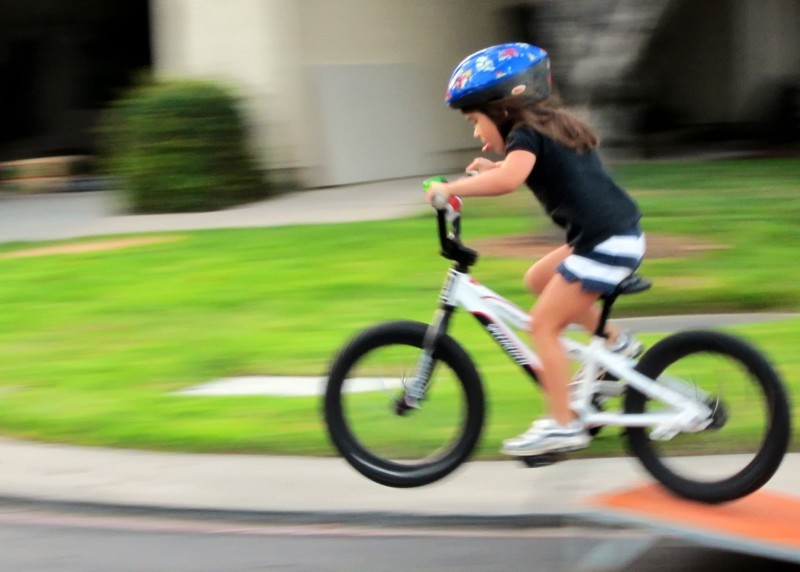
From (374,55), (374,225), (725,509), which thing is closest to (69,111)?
(374,55)

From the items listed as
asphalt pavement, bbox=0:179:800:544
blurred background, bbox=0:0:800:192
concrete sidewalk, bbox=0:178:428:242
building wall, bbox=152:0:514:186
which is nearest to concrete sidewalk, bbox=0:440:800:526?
asphalt pavement, bbox=0:179:800:544

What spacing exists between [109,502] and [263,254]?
5708 millimetres

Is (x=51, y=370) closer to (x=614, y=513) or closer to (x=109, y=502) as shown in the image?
(x=109, y=502)

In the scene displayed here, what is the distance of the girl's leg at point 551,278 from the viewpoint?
196 inches

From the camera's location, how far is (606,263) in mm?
4766

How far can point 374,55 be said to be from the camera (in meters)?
17.3

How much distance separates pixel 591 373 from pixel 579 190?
72cm

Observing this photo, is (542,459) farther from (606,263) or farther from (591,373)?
(606,263)

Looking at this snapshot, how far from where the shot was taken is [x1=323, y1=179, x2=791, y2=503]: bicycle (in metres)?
4.57

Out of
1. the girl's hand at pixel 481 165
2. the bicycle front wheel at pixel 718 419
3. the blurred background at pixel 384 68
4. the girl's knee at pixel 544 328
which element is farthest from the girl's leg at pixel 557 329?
the blurred background at pixel 384 68

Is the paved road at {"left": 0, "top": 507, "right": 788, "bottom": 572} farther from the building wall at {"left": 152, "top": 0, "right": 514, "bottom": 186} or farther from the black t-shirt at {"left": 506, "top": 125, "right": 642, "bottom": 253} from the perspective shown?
the building wall at {"left": 152, "top": 0, "right": 514, "bottom": 186}

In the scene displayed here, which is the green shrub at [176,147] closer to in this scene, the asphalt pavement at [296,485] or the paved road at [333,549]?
the asphalt pavement at [296,485]

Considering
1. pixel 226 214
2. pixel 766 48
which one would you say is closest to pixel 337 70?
pixel 226 214

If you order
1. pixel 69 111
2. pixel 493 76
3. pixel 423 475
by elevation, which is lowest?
pixel 69 111
